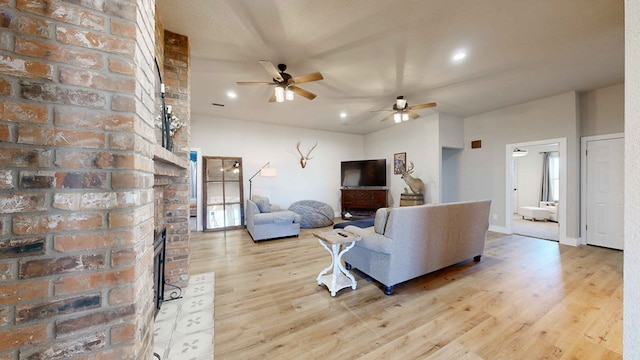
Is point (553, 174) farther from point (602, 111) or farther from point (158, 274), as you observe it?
point (158, 274)

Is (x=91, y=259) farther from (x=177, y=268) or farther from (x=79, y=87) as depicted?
(x=177, y=268)

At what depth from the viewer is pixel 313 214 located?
541cm

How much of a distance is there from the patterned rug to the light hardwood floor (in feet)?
0.28

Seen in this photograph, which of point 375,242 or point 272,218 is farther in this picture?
point 272,218

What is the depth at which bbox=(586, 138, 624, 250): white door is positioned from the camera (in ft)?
12.1

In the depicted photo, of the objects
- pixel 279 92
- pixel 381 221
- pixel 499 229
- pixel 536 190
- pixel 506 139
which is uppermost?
pixel 279 92

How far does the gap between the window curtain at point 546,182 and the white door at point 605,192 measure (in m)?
3.94

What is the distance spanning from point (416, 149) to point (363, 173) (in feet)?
5.16

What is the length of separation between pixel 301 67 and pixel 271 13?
101cm

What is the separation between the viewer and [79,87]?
791 mm

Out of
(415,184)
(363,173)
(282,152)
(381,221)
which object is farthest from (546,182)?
(282,152)

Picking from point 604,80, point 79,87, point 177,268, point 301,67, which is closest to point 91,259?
point 79,87

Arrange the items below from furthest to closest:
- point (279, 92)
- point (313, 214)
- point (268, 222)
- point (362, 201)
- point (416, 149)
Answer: point (362, 201), point (416, 149), point (313, 214), point (268, 222), point (279, 92)

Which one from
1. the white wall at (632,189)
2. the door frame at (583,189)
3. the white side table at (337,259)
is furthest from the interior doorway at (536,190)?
the white wall at (632,189)
